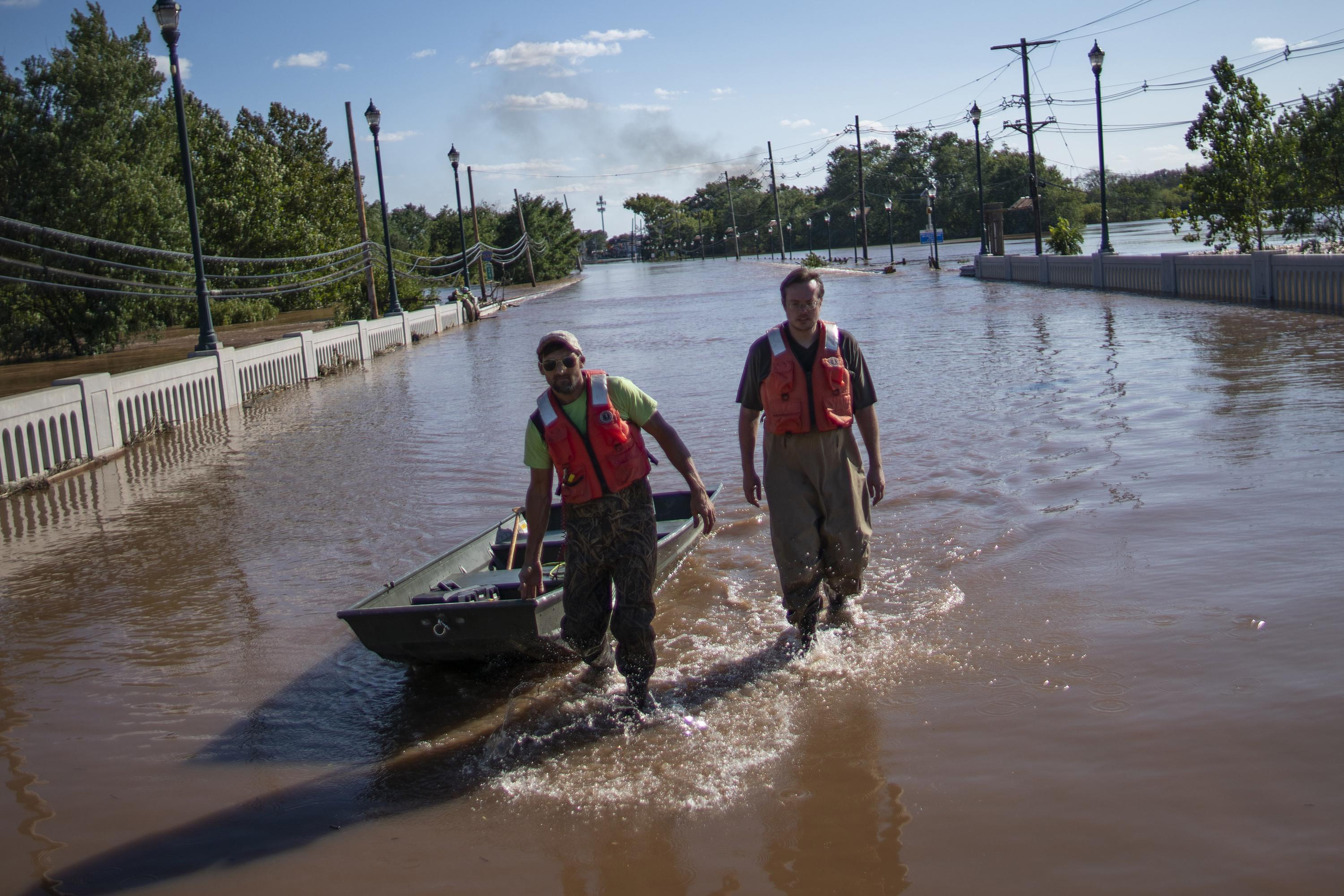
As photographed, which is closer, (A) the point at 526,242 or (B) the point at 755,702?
(B) the point at 755,702

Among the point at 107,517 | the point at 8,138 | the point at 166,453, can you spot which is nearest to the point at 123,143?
the point at 8,138

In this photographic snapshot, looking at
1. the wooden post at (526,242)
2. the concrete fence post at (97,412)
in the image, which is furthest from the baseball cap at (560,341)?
the wooden post at (526,242)

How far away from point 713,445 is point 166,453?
7245 mm

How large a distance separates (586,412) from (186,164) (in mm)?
15487

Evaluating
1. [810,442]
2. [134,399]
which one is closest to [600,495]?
[810,442]

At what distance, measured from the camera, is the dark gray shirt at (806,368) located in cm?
557

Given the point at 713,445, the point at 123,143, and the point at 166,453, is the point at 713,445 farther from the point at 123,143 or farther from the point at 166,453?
the point at 123,143

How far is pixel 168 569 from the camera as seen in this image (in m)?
8.93

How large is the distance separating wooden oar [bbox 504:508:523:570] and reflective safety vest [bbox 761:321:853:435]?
2185 millimetres

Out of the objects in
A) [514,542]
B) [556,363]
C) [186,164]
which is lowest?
[514,542]

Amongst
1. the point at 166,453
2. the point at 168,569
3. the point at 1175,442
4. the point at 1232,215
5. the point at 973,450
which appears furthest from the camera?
the point at 1232,215

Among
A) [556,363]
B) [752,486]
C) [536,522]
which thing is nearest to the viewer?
[556,363]

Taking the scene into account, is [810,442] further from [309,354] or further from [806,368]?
[309,354]

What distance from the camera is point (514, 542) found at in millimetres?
7270
